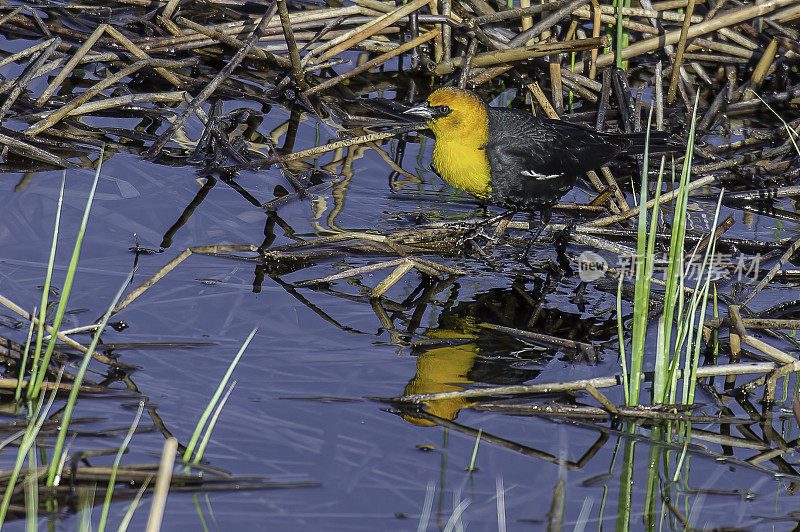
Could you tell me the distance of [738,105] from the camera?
273 inches

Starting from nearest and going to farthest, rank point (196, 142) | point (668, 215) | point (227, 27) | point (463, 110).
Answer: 1. point (463, 110)
2. point (668, 215)
3. point (196, 142)
4. point (227, 27)

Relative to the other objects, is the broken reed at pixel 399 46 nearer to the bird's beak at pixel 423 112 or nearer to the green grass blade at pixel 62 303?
the bird's beak at pixel 423 112

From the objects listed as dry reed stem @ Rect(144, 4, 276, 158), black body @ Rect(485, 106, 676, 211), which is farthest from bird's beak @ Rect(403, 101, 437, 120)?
dry reed stem @ Rect(144, 4, 276, 158)

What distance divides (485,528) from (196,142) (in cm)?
383

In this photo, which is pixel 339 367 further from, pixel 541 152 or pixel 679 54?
pixel 679 54

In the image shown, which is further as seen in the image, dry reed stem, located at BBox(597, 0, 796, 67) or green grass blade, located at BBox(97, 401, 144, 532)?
dry reed stem, located at BBox(597, 0, 796, 67)

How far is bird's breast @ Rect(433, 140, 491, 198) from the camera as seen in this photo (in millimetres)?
5219

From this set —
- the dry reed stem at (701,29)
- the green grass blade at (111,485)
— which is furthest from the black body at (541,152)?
the green grass blade at (111,485)

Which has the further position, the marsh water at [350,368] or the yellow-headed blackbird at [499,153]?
the yellow-headed blackbird at [499,153]

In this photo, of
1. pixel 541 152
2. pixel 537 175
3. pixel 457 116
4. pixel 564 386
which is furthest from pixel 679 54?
pixel 564 386

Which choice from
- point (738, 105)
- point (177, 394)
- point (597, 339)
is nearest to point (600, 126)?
point (738, 105)

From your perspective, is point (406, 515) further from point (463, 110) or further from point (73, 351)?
point (463, 110)

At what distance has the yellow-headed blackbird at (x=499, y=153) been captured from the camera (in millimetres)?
5238

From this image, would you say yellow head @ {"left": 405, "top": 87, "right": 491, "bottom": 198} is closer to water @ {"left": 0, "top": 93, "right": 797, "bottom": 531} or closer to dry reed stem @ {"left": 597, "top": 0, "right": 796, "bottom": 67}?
water @ {"left": 0, "top": 93, "right": 797, "bottom": 531}
